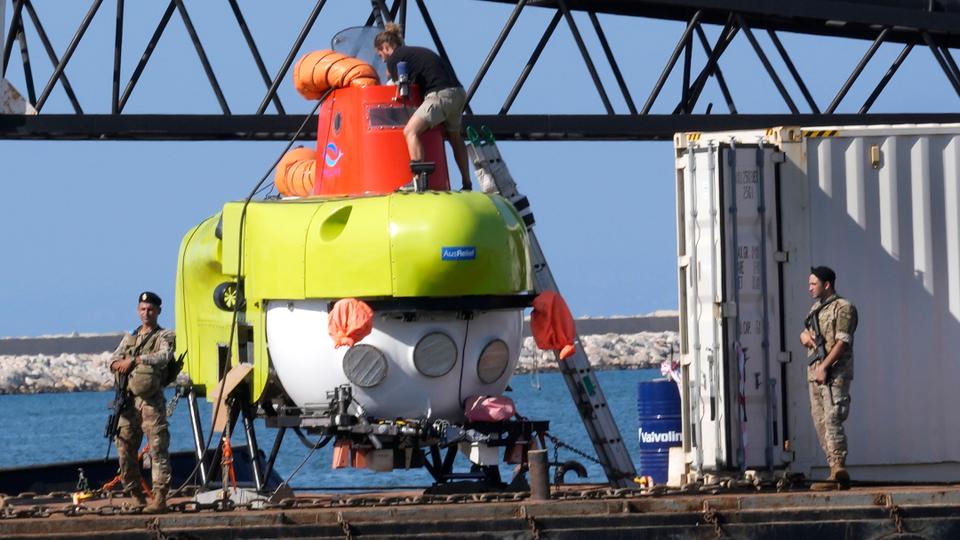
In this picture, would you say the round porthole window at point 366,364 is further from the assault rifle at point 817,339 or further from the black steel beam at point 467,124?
the black steel beam at point 467,124

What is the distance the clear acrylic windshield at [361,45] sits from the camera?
17.0m

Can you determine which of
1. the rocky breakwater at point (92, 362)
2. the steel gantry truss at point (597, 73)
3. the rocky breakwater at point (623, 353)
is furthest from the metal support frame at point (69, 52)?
the rocky breakwater at point (623, 353)

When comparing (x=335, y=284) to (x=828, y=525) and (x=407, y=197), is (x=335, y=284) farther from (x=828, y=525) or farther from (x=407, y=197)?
(x=828, y=525)

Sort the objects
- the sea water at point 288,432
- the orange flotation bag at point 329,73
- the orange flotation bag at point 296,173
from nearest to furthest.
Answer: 1. the orange flotation bag at point 329,73
2. the orange flotation bag at point 296,173
3. the sea water at point 288,432

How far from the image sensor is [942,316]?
1588 centimetres

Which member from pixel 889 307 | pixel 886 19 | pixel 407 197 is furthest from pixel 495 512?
pixel 886 19

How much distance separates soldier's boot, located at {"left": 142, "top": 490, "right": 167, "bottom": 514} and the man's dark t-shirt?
3.93m

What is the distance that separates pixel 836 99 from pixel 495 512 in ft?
50.8

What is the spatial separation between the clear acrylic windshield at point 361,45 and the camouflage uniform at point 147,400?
2.95 metres

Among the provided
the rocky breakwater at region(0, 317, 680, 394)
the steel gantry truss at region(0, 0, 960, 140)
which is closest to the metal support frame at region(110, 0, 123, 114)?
the steel gantry truss at region(0, 0, 960, 140)

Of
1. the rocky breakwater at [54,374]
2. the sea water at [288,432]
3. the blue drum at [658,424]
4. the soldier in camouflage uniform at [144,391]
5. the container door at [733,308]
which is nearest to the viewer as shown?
the soldier in camouflage uniform at [144,391]

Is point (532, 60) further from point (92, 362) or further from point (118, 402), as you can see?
point (92, 362)

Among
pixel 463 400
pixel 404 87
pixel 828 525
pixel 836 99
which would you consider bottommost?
pixel 828 525

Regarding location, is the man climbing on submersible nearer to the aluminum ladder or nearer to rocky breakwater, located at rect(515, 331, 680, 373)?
the aluminum ladder
